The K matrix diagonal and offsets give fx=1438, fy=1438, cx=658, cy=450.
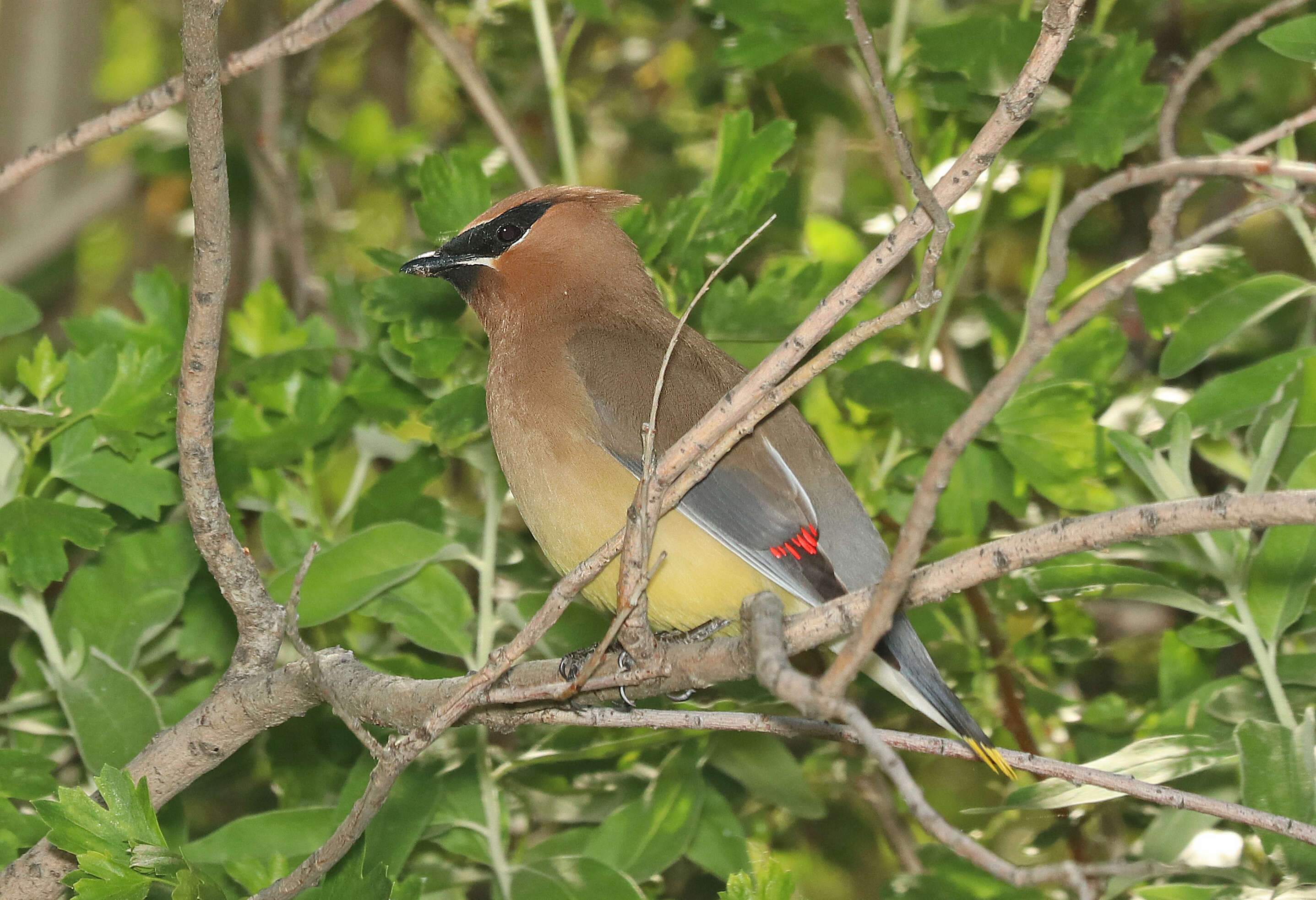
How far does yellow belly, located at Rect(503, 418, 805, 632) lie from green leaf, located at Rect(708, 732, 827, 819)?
0.31 m

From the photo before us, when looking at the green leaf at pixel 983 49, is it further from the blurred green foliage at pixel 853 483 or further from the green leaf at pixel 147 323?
the green leaf at pixel 147 323

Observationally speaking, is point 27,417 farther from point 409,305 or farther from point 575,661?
point 575,661

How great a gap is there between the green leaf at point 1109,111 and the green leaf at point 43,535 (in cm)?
192

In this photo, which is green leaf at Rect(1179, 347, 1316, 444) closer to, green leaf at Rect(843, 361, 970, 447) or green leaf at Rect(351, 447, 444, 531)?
green leaf at Rect(843, 361, 970, 447)

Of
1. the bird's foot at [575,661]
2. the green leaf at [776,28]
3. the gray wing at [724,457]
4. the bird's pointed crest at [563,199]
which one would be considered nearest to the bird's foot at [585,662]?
the bird's foot at [575,661]

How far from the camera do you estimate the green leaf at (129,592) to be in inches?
104

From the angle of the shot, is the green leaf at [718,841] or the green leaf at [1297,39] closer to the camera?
the green leaf at [1297,39]

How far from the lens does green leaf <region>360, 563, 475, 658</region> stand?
8.69ft

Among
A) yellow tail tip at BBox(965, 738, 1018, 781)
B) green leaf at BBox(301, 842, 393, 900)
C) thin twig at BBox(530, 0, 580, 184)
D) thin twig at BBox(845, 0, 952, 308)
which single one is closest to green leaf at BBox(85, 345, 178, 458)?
green leaf at BBox(301, 842, 393, 900)

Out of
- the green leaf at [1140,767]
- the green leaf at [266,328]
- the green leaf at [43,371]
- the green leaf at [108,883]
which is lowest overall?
the green leaf at [1140,767]

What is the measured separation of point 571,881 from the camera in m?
2.47

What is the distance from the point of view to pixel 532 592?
2742 millimetres

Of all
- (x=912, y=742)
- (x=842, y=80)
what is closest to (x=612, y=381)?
(x=912, y=742)

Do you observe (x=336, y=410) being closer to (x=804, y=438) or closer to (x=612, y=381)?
(x=612, y=381)
